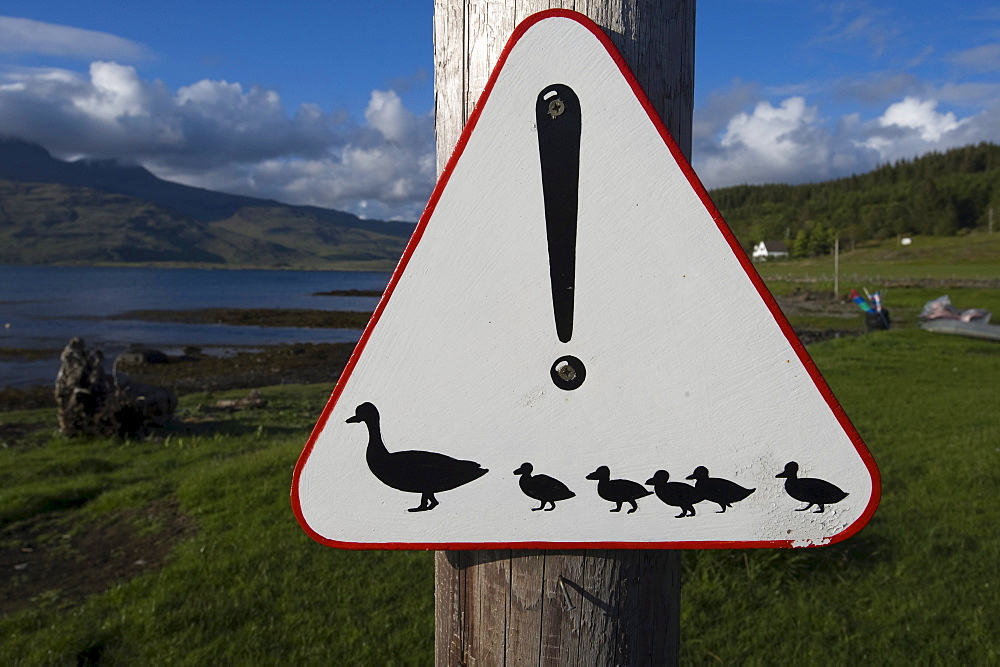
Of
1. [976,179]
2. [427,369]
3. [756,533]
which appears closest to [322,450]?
[427,369]

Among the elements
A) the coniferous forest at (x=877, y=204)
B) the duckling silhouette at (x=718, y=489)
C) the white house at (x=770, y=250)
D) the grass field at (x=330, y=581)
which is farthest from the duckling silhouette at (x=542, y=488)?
the white house at (x=770, y=250)

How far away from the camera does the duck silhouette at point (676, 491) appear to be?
1336mm

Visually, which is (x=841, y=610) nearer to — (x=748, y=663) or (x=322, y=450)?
(x=748, y=663)

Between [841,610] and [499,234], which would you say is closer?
[499,234]

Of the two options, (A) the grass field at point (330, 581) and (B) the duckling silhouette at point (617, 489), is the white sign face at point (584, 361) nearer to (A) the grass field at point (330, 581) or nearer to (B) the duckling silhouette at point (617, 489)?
(B) the duckling silhouette at point (617, 489)

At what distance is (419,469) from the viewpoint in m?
1.35

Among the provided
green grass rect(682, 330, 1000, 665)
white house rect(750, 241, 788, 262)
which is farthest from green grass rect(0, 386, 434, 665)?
white house rect(750, 241, 788, 262)

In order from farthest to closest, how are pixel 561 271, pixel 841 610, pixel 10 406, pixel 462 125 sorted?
pixel 10 406 < pixel 841 610 < pixel 462 125 < pixel 561 271

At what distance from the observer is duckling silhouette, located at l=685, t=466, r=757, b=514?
4.37 ft

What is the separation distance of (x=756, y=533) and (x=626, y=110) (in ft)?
3.21

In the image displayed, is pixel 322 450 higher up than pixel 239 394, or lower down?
higher up

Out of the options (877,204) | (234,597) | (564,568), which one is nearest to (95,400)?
(234,597)

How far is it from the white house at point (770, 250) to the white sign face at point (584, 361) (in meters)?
136

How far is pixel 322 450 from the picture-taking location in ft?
4.56
